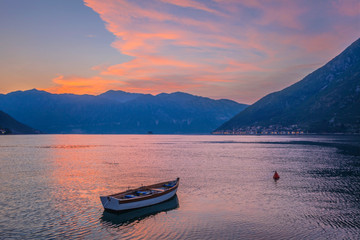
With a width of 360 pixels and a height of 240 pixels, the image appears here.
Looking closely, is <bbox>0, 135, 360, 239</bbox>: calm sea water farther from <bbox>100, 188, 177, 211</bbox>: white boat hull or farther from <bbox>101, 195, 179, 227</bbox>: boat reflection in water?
<bbox>100, 188, 177, 211</bbox>: white boat hull

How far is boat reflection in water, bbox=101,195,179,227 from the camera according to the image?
110 feet

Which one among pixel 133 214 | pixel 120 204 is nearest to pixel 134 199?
pixel 133 214

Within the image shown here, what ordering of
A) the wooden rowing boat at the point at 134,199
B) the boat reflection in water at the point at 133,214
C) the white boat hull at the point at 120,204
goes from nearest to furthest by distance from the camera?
the boat reflection in water at the point at 133,214, the white boat hull at the point at 120,204, the wooden rowing boat at the point at 134,199

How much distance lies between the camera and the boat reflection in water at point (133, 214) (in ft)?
110

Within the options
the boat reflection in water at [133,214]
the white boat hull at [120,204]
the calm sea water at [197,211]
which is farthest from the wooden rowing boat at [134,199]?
the calm sea water at [197,211]

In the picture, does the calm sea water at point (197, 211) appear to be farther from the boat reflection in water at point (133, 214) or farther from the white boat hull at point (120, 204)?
the white boat hull at point (120, 204)

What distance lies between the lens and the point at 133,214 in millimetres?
36562

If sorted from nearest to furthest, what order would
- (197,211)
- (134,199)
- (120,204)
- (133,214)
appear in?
(120,204) → (133,214) → (134,199) → (197,211)

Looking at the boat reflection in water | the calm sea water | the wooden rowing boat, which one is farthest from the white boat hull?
the calm sea water

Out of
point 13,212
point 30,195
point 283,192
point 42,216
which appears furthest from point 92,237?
point 283,192

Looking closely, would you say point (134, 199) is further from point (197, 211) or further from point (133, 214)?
point (197, 211)

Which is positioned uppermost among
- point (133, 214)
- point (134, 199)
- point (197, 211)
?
point (134, 199)

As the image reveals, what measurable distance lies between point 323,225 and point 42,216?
110 ft

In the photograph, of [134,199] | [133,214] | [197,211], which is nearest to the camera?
[133,214]
